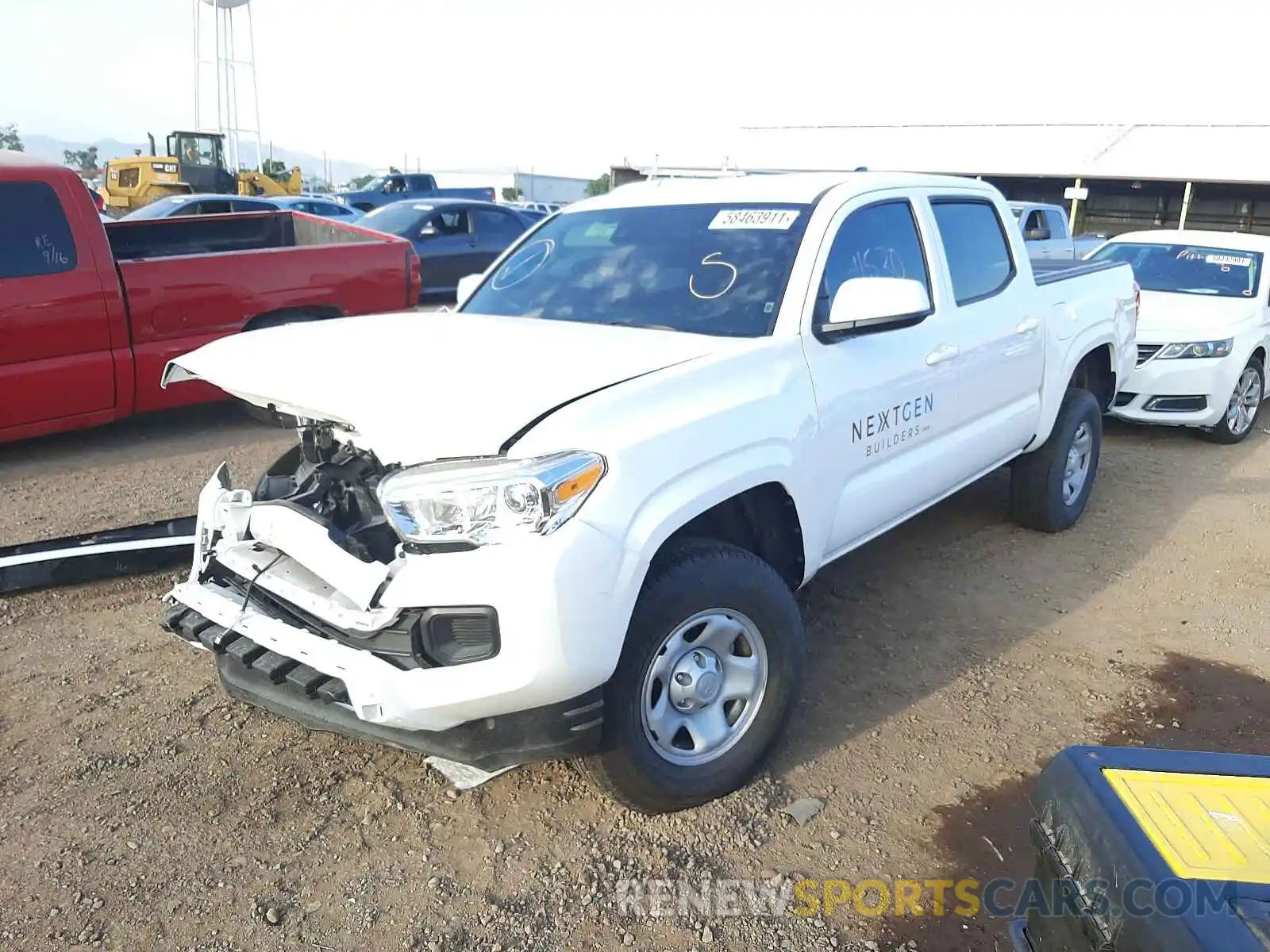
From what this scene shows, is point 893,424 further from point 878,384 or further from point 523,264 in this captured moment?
point 523,264

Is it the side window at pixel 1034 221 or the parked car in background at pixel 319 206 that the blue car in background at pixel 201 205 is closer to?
the parked car in background at pixel 319 206

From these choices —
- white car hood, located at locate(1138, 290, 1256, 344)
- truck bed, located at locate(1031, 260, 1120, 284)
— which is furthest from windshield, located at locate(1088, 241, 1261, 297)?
truck bed, located at locate(1031, 260, 1120, 284)

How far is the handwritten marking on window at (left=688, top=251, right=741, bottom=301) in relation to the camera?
3566 mm

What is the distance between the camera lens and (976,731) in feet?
11.7

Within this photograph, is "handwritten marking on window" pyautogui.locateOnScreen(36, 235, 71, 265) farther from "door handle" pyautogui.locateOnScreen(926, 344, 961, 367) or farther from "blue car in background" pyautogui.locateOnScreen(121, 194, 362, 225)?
"door handle" pyautogui.locateOnScreen(926, 344, 961, 367)

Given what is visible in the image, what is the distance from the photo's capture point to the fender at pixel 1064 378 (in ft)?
16.5

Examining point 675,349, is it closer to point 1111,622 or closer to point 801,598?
point 801,598

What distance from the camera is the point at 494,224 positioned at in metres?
13.5

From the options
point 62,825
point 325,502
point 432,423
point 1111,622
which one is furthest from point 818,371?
point 62,825

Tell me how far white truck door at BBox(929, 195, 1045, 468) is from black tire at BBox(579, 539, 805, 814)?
66.2 inches

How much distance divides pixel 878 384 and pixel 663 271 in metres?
0.92

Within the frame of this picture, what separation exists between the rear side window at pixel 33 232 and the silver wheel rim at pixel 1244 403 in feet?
27.8

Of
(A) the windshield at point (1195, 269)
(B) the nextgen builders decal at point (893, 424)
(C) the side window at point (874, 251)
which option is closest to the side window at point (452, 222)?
(A) the windshield at point (1195, 269)

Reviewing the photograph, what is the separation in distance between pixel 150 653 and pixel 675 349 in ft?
8.13
